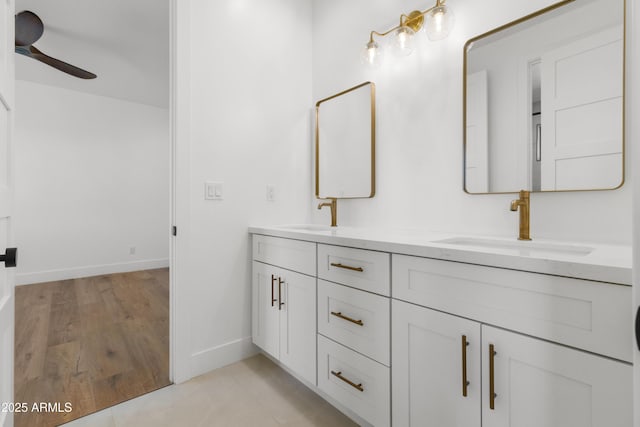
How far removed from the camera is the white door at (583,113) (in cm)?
110

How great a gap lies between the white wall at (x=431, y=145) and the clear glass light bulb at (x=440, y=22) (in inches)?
3.4

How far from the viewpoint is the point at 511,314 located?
864 millimetres

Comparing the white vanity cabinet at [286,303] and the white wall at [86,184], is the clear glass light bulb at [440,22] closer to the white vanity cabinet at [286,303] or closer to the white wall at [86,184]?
the white vanity cabinet at [286,303]

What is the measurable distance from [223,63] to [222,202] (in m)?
0.87

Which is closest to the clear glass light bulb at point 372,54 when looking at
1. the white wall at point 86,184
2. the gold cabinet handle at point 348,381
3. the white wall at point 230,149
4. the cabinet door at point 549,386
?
the white wall at point 230,149

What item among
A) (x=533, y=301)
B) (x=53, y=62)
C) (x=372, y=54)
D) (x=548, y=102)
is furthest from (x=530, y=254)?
(x=53, y=62)

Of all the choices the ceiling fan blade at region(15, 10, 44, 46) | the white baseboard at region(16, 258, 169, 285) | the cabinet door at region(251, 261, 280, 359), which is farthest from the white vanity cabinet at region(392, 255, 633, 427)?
the white baseboard at region(16, 258, 169, 285)

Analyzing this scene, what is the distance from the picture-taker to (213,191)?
6.08 feet

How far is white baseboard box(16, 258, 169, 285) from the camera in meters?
3.79

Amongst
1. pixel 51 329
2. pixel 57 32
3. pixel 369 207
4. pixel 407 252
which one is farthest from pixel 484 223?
pixel 57 32

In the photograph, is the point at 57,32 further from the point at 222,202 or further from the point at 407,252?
the point at 407,252

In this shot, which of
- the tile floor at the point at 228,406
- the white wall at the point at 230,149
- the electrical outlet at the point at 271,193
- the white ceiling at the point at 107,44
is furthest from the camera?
the white ceiling at the point at 107,44

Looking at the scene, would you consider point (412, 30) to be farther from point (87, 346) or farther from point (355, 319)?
point (87, 346)

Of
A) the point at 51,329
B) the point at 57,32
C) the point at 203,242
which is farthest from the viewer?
the point at 57,32
